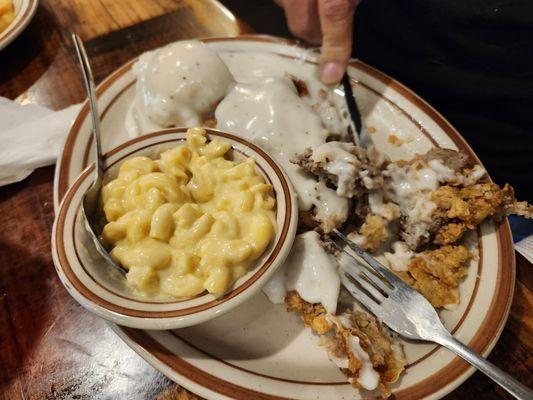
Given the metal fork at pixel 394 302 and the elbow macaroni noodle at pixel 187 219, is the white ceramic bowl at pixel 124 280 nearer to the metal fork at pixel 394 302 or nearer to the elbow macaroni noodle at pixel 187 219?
the elbow macaroni noodle at pixel 187 219

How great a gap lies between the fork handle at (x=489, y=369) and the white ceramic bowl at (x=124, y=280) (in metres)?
0.55

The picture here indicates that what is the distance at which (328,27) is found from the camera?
1.90 metres

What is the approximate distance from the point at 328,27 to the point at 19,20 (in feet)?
5.81

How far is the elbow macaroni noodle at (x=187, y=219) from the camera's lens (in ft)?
4.12

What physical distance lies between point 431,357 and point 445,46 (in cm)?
160

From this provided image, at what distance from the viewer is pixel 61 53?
95.0 inches

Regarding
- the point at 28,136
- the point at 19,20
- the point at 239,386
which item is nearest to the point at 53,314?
the point at 239,386

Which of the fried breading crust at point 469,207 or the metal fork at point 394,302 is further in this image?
the fried breading crust at point 469,207

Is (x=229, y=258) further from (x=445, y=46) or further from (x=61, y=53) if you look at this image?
(x=61, y=53)

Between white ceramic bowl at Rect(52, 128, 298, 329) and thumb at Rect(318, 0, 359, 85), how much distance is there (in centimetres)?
77

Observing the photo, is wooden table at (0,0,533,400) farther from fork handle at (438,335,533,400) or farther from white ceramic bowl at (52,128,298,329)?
white ceramic bowl at (52,128,298,329)

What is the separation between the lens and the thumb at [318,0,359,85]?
72.5 inches

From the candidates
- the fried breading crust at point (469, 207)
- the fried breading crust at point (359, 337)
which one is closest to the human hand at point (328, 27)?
the fried breading crust at point (469, 207)

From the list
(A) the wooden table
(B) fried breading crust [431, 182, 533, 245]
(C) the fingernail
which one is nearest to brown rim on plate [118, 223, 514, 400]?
(A) the wooden table
